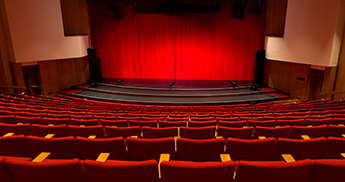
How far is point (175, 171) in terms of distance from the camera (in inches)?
59.5

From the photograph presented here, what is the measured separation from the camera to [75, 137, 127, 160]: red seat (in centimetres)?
221

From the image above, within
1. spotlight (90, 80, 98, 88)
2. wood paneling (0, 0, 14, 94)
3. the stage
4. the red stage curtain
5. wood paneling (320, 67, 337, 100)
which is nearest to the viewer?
wood paneling (320, 67, 337, 100)

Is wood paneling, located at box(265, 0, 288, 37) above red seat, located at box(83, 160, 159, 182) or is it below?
above

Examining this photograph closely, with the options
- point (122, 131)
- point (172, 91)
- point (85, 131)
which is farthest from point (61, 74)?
point (122, 131)

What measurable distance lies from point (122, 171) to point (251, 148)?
1.37 meters

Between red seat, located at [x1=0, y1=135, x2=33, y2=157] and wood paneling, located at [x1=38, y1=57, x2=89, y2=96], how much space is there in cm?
919

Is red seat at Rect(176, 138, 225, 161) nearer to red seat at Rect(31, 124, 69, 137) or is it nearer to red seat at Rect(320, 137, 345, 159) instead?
red seat at Rect(320, 137, 345, 159)

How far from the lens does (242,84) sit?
11961mm

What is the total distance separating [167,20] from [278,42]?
6.14m

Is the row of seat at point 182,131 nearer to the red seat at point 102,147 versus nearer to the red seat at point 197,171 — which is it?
the red seat at point 102,147

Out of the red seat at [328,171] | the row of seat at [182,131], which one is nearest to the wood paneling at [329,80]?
the row of seat at [182,131]

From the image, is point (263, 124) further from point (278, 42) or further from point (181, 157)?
point (278, 42)

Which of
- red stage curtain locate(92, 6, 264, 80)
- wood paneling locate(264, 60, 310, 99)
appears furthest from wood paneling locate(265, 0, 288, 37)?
wood paneling locate(264, 60, 310, 99)

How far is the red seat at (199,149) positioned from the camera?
7.07 feet
